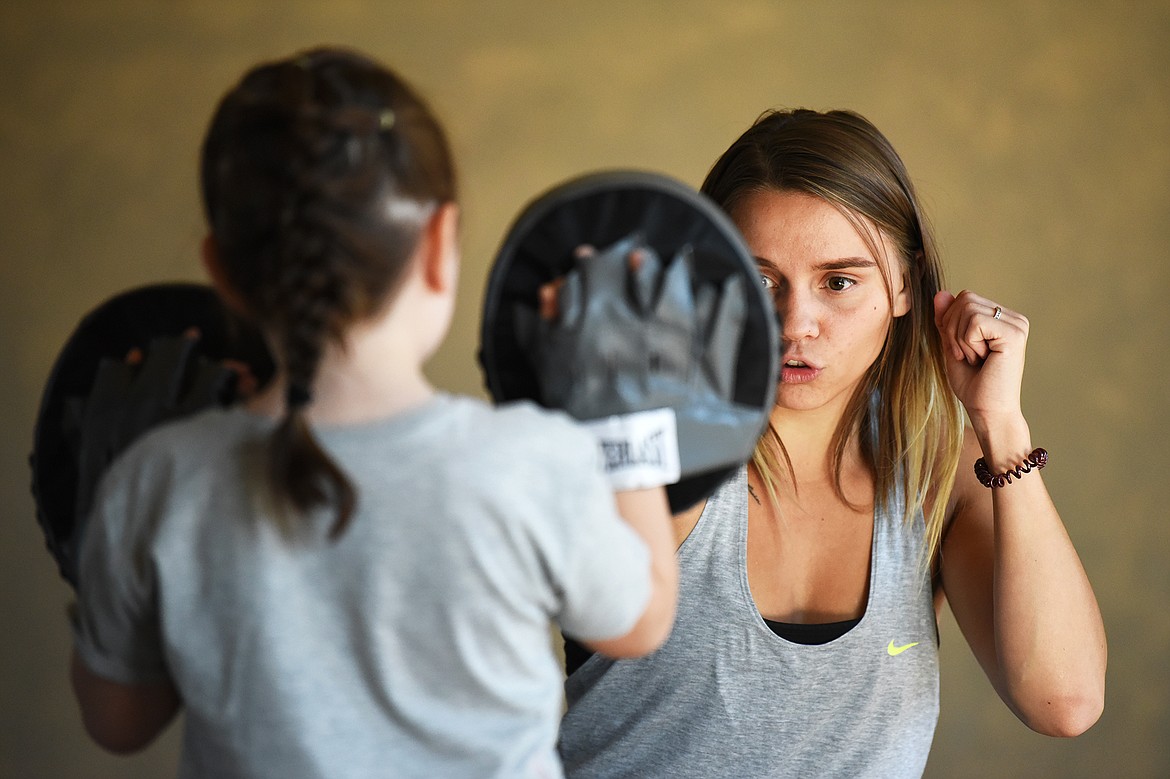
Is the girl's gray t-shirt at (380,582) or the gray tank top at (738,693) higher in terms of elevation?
the girl's gray t-shirt at (380,582)

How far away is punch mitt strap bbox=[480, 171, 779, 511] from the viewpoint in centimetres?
65

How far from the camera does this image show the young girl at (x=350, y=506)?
55 cm

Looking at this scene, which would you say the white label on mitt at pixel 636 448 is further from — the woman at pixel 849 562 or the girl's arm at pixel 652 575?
the woman at pixel 849 562

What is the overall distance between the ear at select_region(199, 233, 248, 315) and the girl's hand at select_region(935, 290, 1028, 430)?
849 millimetres

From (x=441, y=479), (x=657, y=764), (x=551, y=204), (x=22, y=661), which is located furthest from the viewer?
(x=22, y=661)

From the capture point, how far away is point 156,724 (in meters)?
0.69

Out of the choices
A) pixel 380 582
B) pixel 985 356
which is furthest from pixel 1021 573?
pixel 380 582

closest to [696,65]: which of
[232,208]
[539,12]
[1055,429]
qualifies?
[539,12]

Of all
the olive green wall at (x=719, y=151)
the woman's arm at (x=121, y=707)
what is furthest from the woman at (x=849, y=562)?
the olive green wall at (x=719, y=151)

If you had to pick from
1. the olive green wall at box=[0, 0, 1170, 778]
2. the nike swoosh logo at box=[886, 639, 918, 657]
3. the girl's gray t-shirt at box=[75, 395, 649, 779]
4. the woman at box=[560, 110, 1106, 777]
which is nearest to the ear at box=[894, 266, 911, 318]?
the woman at box=[560, 110, 1106, 777]

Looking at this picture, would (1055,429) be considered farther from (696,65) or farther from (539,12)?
(539,12)

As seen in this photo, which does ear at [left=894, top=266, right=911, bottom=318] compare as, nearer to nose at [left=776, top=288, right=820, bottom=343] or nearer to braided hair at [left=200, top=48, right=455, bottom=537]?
nose at [left=776, top=288, right=820, bottom=343]

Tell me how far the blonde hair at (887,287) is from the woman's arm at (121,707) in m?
0.77

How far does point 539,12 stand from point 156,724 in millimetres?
2074
